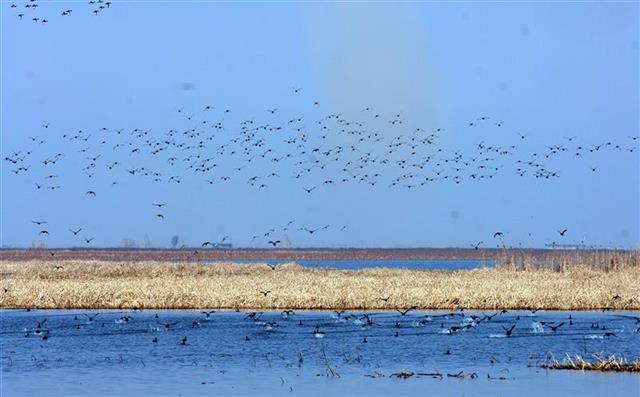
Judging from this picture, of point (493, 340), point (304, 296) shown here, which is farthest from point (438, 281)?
point (493, 340)

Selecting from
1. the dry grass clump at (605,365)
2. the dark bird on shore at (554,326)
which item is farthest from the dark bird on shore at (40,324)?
the dry grass clump at (605,365)

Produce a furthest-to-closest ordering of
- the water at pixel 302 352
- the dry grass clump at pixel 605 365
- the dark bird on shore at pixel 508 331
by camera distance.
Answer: the dark bird on shore at pixel 508 331
the dry grass clump at pixel 605 365
the water at pixel 302 352

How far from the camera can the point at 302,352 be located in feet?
91.0

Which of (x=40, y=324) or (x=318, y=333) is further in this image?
(x=40, y=324)

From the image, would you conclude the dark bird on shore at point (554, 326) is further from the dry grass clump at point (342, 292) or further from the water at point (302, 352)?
the dry grass clump at point (342, 292)

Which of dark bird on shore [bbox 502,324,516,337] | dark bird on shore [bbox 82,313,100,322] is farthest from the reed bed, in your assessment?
dark bird on shore [bbox 502,324,516,337]

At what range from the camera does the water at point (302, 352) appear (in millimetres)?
21453

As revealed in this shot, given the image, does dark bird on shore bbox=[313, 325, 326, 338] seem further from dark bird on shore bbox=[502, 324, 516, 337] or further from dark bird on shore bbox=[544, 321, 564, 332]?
dark bird on shore bbox=[544, 321, 564, 332]

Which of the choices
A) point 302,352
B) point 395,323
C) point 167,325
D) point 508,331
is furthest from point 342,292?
point 302,352

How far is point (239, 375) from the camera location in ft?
77.3

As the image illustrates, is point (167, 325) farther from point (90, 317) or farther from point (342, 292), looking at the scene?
point (342, 292)

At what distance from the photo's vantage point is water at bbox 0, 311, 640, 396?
21.5m

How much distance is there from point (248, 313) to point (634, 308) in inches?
481

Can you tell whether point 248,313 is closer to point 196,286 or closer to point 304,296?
point 304,296
